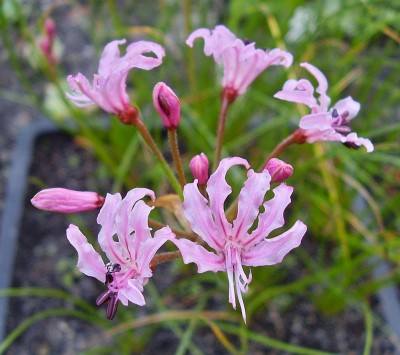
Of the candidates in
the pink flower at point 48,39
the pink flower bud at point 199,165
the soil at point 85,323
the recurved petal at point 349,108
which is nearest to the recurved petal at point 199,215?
the pink flower bud at point 199,165

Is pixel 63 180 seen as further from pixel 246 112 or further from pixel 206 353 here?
pixel 206 353

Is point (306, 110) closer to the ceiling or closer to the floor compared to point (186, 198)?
closer to the floor

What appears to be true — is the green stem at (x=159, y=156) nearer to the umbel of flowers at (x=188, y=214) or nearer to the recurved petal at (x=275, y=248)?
the umbel of flowers at (x=188, y=214)

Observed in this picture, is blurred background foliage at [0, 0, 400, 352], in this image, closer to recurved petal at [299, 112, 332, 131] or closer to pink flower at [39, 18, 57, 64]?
pink flower at [39, 18, 57, 64]

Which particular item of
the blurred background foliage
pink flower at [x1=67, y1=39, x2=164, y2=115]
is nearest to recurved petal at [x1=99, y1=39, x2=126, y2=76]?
pink flower at [x1=67, y1=39, x2=164, y2=115]

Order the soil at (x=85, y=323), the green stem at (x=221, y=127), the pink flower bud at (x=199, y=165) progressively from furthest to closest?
the soil at (x=85, y=323) < the green stem at (x=221, y=127) < the pink flower bud at (x=199, y=165)

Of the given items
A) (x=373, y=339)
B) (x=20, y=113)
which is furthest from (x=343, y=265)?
(x=20, y=113)
